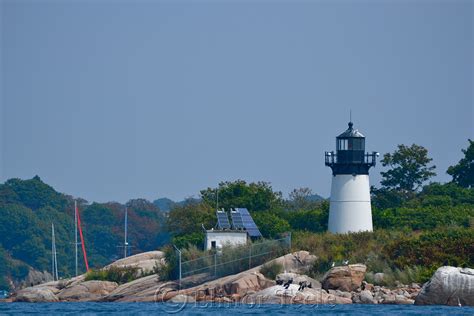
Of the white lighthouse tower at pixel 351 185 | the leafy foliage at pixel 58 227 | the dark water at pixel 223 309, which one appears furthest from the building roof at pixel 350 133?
the leafy foliage at pixel 58 227

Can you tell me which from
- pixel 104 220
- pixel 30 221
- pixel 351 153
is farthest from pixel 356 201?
pixel 104 220

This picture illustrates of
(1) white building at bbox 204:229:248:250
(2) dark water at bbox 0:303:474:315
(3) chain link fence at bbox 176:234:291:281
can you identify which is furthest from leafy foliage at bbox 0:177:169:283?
(2) dark water at bbox 0:303:474:315

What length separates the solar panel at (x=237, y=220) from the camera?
215 ft

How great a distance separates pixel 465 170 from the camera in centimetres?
8044

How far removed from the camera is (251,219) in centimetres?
6756

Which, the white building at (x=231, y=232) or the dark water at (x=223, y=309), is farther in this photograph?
the white building at (x=231, y=232)

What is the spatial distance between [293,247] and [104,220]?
77960mm

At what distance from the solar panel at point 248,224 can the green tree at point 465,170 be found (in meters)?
17.9

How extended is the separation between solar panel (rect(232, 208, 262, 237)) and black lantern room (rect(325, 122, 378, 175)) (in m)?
5.14

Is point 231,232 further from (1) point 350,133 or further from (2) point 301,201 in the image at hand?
(2) point 301,201

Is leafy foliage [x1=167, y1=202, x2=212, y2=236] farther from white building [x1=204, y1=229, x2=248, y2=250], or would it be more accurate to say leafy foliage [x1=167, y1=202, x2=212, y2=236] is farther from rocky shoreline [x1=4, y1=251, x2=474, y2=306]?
rocky shoreline [x1=4, y1=251, x2=474, y2=306]

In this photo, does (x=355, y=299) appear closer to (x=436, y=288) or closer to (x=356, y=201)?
(x=436, y=288)

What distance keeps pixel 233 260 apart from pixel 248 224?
463cm

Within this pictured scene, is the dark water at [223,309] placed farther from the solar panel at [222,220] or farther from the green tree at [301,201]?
the green tree at [301,201]
